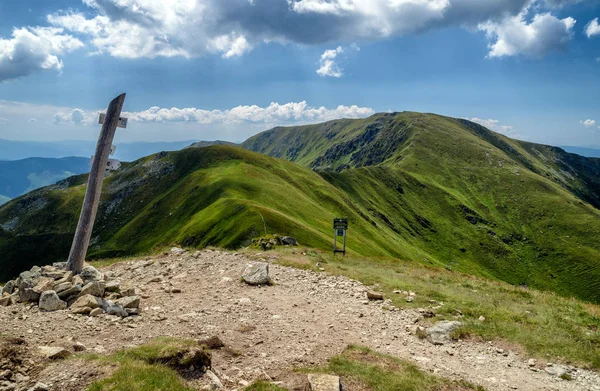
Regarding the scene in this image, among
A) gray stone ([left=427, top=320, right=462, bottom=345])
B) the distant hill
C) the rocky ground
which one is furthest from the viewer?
the distant hill

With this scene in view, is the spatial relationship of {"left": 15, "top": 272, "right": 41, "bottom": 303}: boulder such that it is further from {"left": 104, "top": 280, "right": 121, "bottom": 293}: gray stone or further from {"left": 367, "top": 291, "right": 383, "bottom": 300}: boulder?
{"left": 367, "top": 291, "right": 383, "bottom": 300}: boulder

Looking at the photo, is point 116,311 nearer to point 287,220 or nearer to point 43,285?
point 43,285

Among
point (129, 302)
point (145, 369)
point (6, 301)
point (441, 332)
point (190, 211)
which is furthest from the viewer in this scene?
point (190, 211)

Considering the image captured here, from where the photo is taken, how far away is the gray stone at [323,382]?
28.7ft

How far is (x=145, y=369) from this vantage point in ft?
28.4

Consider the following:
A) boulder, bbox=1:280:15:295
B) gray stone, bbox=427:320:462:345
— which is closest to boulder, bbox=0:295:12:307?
boulder, bbox=1:280:15:295

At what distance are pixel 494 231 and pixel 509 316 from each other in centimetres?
19742

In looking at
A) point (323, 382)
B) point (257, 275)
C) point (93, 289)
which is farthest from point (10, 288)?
point (323, 382)

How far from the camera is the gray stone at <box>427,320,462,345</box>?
41.4ft

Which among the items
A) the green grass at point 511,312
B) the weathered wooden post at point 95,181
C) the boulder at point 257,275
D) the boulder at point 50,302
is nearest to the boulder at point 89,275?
the weathered wooden post at point 95,181

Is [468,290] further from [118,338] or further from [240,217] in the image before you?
[240,217]

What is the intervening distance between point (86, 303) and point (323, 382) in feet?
30.9

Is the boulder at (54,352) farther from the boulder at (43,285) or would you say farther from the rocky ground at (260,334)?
the boulder at (43,285)

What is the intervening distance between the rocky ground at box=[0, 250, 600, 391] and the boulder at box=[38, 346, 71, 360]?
0.17 meters
